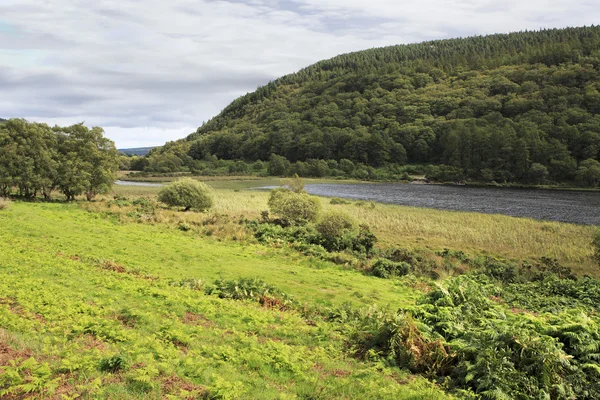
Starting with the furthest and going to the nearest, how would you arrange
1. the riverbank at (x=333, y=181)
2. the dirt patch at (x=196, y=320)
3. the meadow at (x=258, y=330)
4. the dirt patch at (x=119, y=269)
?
1. the riverbank at (x=333, y=181)
2. the dirt patch at (x=119, y=269)
3. the dirt patch at (x=196, y=320)
4. the meadow at (x=258, y=330)

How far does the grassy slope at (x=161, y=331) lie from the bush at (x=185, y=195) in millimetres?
23422

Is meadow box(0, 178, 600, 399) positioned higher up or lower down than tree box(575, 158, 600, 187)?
lower down

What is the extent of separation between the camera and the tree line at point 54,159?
39.8 metres

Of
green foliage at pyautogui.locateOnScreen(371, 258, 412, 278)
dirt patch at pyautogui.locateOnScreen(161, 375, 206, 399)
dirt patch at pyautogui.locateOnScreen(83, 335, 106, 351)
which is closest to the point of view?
dirt patch at pyautogui.locateOnScreen(161, 375, 206, 399)

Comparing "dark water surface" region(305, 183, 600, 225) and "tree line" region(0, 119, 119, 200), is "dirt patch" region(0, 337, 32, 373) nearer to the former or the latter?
"tree line" region(0, 119, 119, 200)

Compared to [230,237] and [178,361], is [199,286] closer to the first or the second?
[178,361]

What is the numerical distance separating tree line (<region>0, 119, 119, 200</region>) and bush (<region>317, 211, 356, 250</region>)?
2680 centimetres

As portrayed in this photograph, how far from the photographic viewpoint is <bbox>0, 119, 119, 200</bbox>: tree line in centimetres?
3975

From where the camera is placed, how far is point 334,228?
33438mm

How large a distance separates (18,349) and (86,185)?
39476mm

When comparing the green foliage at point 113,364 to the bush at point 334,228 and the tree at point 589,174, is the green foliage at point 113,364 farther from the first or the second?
the tree at point 589,174

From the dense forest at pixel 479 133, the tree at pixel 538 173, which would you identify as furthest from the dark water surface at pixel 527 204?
the dense forest at pixel 479 133

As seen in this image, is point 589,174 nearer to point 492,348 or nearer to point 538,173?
point 538,173

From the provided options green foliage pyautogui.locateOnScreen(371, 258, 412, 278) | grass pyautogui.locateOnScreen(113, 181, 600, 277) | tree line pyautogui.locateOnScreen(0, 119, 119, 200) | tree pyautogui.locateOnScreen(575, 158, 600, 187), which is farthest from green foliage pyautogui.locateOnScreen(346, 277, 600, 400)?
tree pyautogui.locateOnScreen(575, 158, 600, 187)
